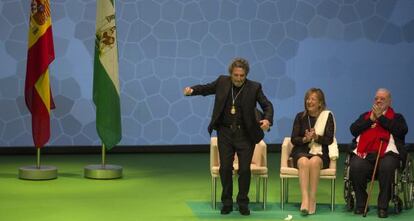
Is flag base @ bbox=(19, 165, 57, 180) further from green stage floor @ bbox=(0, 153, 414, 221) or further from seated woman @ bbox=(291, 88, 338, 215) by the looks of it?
seated woman @ bbox=(291, 88, 338, 215)

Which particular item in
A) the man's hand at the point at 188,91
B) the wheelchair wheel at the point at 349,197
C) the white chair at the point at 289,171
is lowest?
the wheelchair wheel at the point at 349,197

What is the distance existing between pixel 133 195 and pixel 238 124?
1403mm

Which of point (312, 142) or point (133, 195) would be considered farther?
point (133, 195)

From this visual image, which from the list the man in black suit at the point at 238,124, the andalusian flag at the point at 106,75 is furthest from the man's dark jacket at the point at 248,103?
the andalusian flag at the point at 106,75

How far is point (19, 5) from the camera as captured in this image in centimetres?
1042

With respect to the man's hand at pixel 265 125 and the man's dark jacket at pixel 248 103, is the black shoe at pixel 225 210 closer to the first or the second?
the man's dark jacket at pixel 248 103

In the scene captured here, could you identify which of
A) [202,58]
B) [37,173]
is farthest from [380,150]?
[202,58]

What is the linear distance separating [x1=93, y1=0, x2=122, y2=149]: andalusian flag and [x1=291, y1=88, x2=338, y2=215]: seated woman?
2278 millimetres

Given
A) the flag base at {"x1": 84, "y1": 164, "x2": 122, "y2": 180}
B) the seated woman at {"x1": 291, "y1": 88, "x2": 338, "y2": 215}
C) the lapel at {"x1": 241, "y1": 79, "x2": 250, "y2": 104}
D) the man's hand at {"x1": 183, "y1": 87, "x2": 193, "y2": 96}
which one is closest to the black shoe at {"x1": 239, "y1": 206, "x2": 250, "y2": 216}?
the seated woman at {"x1": 291, "y1": 88, "x2": 338, "y2": 215}

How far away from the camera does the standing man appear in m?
7.22

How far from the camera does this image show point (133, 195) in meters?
8.06

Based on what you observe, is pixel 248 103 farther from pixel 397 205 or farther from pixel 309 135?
pixel 397 205

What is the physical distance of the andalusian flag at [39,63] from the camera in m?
8.80

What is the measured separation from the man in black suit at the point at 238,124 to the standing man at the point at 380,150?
855 mm
